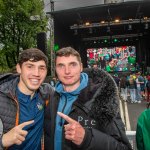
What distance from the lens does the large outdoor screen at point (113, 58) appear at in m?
31.7

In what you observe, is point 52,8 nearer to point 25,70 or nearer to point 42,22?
point 42,22

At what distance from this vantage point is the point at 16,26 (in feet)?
91.5

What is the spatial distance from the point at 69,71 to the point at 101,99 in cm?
42

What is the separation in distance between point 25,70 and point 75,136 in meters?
1.07

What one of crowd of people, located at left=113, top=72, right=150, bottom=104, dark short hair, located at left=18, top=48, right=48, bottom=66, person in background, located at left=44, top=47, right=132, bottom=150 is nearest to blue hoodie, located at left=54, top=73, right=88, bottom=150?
person in background, located at left=44, top=47, right=132, bottom=150

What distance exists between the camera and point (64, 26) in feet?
68.1

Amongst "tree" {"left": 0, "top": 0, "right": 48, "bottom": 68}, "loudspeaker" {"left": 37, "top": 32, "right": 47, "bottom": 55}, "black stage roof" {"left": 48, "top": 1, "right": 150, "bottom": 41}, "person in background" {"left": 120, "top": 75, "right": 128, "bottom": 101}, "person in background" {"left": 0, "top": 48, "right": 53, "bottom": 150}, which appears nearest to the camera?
"person in background" {"left": 0, "top": 48, "right": 53, "bottom": 150}

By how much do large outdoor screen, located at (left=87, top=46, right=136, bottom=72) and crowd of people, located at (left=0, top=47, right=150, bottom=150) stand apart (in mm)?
28499

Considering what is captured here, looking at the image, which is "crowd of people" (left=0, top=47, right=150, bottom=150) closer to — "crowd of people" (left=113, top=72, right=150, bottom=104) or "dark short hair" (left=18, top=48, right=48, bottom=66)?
"dark short hair" (left=18, top=48, right=48, bottom=66)

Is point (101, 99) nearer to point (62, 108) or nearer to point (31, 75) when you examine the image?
point (62, 108)

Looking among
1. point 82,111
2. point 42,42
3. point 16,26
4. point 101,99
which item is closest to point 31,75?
point 82,111

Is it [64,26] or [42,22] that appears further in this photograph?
[42,22]

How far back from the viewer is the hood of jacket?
249cm

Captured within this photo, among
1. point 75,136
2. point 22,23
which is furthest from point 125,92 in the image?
point 75,136
